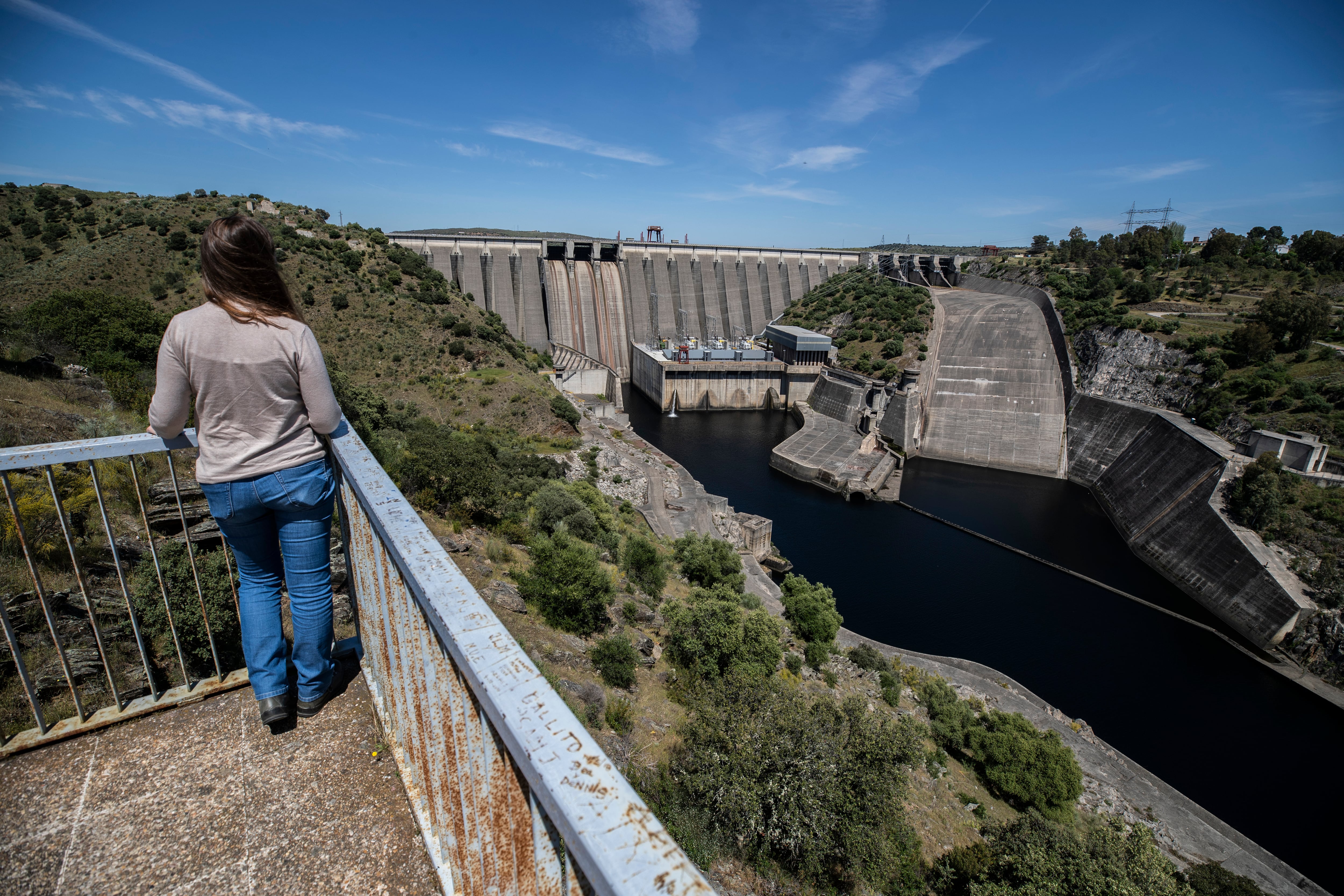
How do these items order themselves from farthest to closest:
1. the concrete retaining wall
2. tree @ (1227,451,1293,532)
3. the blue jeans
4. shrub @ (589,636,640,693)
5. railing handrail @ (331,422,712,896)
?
the concrete retaining wall, tree @ (1227,451,1293,532), shrub @ (589,636,640,693), the blue jeans, railing handrail @ (331,422,712,896)

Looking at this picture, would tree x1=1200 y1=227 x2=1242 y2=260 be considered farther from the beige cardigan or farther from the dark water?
the beige cardigan

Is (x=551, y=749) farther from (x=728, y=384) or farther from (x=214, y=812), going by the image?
(x=728, y=384)

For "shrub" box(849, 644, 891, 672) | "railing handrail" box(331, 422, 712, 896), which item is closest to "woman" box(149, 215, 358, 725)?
"railing handrail" box(331, 422, 712, 896)

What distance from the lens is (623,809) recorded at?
1.15 metres

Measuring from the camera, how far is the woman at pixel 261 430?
2520mm

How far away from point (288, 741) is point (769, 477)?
3104 centimetres

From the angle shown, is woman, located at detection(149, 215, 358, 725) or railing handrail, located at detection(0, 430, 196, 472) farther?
railing handrail, located at detection(0, 430, 196, 472)

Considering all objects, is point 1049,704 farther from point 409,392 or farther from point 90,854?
point 409,392

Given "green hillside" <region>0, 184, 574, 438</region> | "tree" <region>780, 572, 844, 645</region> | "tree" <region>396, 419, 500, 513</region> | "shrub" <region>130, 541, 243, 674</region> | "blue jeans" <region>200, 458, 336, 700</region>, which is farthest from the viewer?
"green hillside" <region>0, 184, 574, 438</region>

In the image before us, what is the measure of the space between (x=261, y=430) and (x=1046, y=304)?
56.2 m

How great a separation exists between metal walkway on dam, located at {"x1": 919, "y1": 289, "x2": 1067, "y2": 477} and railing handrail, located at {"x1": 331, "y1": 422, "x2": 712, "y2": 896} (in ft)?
131

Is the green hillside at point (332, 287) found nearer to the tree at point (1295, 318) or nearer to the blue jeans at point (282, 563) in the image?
the blue jeans at point (282, 563)

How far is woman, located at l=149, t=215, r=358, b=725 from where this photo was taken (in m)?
2.52

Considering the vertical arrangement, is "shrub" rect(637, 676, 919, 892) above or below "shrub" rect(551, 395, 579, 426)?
below
